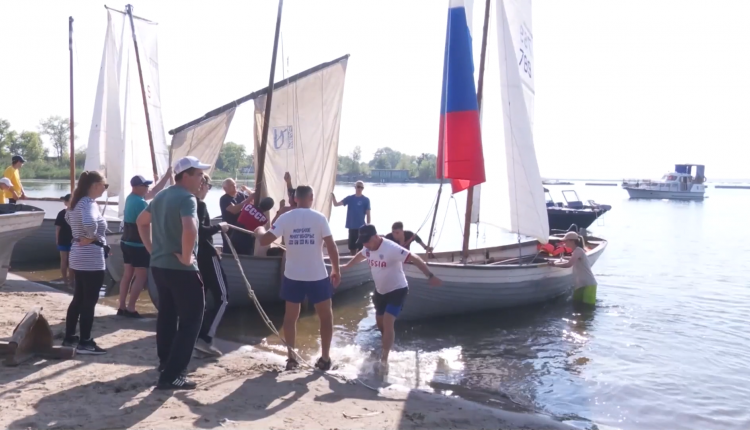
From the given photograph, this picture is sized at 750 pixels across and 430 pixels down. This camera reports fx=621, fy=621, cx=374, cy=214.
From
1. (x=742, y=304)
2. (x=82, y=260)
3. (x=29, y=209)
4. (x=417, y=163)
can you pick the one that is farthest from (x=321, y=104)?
(x=417, y=163)

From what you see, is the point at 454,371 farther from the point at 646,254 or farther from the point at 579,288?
the point at 646,254

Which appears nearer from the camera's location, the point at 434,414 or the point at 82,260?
the point at 434,414

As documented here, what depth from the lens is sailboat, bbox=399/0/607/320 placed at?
10.2 metres

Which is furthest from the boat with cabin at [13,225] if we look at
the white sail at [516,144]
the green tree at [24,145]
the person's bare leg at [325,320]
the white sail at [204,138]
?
the green tree at [24,145]

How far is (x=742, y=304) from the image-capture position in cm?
1477

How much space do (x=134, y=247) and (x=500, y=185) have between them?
23.9 ft

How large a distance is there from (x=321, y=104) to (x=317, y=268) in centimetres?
851

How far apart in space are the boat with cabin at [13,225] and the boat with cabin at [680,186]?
82414mm

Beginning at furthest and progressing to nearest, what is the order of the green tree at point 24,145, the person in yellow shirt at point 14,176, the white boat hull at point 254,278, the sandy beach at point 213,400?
the green tree at point 24,145 → the person in yellow shirt at point 14,176 → the white boat hull at point 254,278 → the sandy beach at point 213,400

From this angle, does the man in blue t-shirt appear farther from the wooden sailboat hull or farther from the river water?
the wooden sailboat hull

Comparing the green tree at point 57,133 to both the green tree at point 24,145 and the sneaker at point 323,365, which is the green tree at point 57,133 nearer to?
the green tree at point 24,145

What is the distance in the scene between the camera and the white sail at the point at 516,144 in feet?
39.1

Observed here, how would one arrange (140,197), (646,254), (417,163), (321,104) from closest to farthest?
(140,197) → (321,104) → (646,254) → (417,163)

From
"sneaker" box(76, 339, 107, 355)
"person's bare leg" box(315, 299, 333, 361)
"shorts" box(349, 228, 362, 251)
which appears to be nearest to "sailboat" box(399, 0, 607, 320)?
"shorts" box(349, 228, 362, 251)
